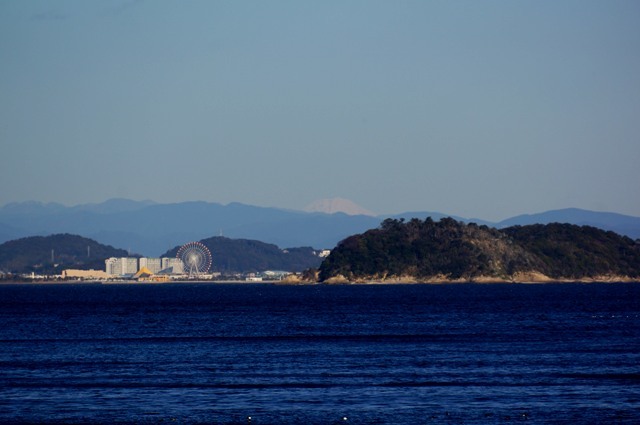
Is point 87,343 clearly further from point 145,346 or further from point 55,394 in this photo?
point 55,394

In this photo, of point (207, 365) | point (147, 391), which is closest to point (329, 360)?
point (207, 365)

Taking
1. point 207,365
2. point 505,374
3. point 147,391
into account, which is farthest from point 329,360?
point 147,391

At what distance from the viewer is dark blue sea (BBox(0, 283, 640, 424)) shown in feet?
151

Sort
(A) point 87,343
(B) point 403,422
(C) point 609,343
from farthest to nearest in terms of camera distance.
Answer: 1. (A) point 87,343
2. (C) point 609,343
3. (B) point 403,422

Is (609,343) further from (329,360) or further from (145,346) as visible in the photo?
(145,346)

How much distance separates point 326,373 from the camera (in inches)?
2352

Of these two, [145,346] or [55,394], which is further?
[145,346]

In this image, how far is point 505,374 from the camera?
191 feet

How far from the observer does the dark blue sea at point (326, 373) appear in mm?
46031

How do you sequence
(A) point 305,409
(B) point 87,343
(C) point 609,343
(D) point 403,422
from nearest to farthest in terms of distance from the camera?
(D) point 403,422 → (A) point 305,409 → (C) point 609,343 → (B) point 87,343

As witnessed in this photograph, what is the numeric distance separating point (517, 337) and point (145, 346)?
1102 inches

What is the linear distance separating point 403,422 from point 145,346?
132 ft

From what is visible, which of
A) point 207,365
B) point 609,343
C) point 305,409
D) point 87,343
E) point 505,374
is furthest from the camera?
point 87,343

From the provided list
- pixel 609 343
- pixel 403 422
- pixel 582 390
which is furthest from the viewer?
A: pixel 609 343
